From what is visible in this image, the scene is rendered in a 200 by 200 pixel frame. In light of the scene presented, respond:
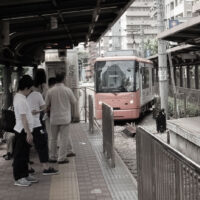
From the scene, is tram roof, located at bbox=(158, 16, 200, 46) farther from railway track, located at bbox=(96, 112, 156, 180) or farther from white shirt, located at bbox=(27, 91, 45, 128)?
white shirt, located at bbox=(27, 91, 45, 128)

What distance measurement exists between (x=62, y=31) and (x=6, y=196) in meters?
5.42

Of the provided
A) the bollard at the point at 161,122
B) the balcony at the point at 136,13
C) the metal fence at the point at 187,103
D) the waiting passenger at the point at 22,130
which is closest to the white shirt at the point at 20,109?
the waiting passenger at the point at 22,130

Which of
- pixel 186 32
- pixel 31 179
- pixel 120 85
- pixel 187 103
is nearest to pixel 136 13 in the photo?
pixel 120 85

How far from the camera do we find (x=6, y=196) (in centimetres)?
575

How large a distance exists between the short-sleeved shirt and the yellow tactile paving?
33.5 inches

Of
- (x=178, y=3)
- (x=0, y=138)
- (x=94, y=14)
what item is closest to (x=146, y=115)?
(x=0, y=138)

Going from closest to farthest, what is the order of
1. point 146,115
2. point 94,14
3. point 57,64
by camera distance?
1. point 94,14
2. point 57,64
3. point 146,115

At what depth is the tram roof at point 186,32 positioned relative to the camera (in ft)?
28.0

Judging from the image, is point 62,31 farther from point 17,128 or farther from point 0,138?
point 17,128

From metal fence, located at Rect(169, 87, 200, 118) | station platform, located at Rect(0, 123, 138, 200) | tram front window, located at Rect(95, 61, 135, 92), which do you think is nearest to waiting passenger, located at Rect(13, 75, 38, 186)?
station platform, located at Rect(0, 123, 138, 200)

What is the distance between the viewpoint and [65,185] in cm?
623

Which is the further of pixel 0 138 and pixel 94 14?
pixel 0 138

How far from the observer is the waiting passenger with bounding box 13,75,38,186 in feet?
19.2

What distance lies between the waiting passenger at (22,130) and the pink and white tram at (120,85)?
438 inches
